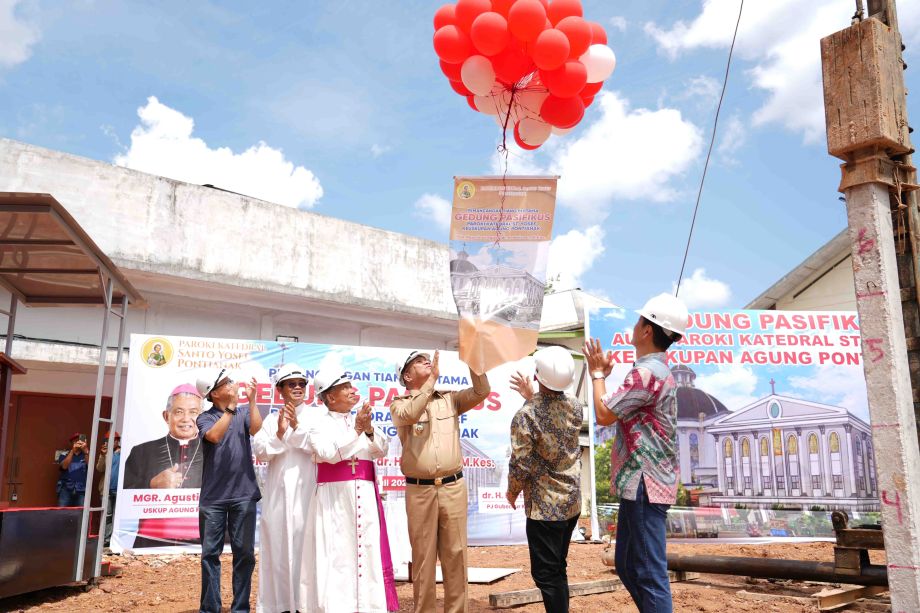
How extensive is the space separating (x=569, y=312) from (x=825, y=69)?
13956 millimetres

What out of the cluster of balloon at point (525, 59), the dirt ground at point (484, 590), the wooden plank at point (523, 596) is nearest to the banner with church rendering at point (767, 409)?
the dirt ground at point (484, 590)

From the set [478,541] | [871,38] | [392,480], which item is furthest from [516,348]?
[478,541]

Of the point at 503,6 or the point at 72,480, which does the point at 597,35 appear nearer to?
the point at 503,6

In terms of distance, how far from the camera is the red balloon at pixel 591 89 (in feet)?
17.3

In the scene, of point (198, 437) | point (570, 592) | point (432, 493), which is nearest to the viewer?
point (432, 493)

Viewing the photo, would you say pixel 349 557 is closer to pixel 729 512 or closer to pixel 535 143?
pixel 535 143

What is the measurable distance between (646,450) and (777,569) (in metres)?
3.23

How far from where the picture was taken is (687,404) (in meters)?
10.3

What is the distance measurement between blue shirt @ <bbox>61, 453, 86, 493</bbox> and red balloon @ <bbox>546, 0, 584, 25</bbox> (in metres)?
9.14

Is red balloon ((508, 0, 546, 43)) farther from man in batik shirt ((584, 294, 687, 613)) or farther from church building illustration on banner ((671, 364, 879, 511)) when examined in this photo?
church building illustration on banner ((671, 364, 879, 511))

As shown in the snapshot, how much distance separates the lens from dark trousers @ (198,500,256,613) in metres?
5.32

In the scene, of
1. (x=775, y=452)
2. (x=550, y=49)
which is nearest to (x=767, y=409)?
(x=775, y=452)

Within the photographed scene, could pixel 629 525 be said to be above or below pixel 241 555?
above

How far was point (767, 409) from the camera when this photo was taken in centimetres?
1023
